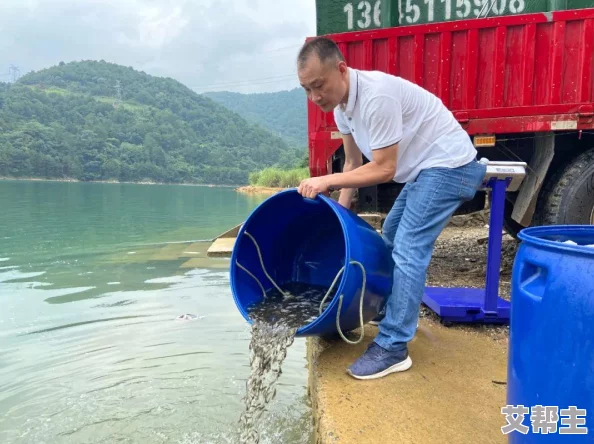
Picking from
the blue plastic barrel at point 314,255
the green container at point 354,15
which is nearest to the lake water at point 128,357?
the blue plastic barrel at point 314,255

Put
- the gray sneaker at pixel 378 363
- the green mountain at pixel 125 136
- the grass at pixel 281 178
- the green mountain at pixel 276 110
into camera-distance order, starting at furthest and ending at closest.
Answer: the green mountain at pixel 276 110 → the green mountain at pixel 125 136 → the grass at pixel 281 178 → the gray sneaker at pixel 378 363

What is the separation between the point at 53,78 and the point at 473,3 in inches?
4595

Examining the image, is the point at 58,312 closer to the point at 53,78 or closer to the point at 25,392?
the point at 25,392

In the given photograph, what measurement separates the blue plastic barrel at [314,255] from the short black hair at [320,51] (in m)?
0.61

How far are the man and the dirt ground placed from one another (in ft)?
0.43

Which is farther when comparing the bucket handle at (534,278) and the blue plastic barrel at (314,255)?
the blue plastic barrel at (314,255)

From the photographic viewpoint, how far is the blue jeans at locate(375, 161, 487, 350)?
2252 mm

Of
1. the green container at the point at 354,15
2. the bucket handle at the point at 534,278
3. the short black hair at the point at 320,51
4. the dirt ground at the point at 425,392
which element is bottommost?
the dirt ground at the point at 425,392

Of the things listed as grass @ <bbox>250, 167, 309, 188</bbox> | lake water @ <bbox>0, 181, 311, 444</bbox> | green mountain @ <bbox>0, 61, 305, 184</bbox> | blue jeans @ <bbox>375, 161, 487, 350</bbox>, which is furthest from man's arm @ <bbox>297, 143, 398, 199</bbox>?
green mountain @ <bbox>0, 61, 305, 184</bbox>

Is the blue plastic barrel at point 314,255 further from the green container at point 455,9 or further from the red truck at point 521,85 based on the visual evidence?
the green container at point 455,9

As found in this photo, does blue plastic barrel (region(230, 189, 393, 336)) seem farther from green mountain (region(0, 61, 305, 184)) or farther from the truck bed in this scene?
green mountain (region(0, 61, 305, 184))

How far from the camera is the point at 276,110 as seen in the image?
497 ft

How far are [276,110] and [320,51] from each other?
15308cm

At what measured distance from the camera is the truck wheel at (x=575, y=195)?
3986mm
